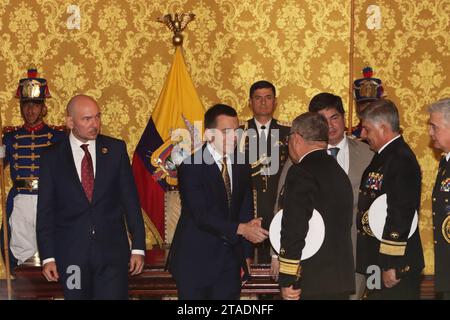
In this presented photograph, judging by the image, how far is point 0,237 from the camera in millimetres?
7535

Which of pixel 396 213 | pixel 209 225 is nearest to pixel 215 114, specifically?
pixel 209 225

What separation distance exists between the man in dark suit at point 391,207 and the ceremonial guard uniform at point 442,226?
0.12 metres

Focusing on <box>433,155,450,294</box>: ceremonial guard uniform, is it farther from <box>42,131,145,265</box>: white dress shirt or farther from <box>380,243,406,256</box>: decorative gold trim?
<box>42,131,145,265</box>: white dress shirt

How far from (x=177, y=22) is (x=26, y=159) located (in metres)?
2.04

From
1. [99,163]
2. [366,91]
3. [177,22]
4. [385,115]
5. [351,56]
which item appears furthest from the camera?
[351,56]

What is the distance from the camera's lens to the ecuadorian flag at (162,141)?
7.37 metres

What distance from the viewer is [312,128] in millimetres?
4422

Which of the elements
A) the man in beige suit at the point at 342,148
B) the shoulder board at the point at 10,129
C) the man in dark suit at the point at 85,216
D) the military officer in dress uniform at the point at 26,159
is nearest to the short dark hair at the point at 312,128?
the man in beige suit at the point at 342,148

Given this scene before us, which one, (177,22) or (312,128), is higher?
(177,22)

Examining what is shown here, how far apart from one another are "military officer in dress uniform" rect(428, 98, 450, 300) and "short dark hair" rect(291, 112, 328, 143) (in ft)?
2.32

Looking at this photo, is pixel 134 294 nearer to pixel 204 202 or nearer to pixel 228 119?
pixel 204 202

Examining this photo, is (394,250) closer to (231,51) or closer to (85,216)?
(85,216)

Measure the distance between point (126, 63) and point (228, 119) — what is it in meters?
3.54

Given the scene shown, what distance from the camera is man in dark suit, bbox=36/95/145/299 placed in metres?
4.83
